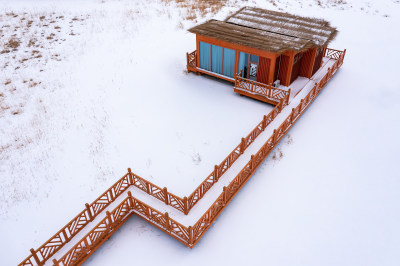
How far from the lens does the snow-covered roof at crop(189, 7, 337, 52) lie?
15998 mm

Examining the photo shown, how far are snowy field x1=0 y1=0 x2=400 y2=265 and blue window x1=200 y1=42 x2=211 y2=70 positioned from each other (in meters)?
0.98

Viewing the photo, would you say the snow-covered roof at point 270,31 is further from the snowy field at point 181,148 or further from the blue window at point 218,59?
the snowy field at point 181,148

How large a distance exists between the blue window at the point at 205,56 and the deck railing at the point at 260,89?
2443mm

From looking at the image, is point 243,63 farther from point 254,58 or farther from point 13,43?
point 13,43

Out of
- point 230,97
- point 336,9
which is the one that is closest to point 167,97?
point 230,97

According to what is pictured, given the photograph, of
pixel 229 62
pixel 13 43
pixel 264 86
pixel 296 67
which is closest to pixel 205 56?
pixel 229 62

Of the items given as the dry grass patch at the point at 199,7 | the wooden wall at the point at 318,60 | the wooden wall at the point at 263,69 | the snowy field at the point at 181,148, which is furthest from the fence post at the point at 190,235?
the dry grass patch at the point at 199,7

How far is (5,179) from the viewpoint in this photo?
41.6ft

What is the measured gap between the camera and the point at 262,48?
15.5 m

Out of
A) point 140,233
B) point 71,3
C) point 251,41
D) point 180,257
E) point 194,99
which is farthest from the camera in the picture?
point 71,3

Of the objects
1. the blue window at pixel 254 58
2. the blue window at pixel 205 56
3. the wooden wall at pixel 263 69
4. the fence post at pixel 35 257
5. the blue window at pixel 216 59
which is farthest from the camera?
the blue window at pixel 205 56

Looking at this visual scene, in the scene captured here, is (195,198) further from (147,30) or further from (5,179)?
(147,30)

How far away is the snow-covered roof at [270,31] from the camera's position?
16.0 m

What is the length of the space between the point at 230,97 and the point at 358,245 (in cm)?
1040
